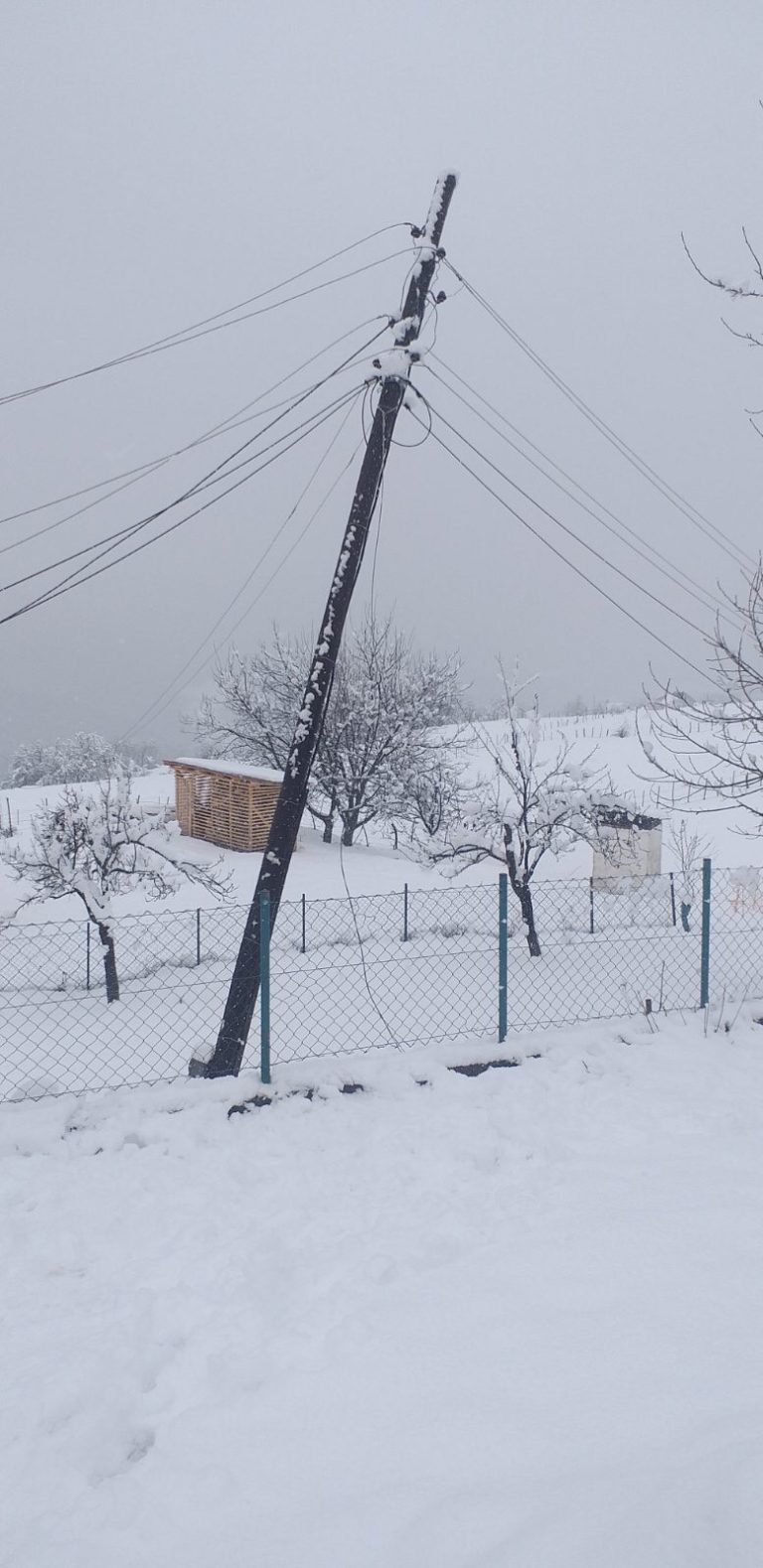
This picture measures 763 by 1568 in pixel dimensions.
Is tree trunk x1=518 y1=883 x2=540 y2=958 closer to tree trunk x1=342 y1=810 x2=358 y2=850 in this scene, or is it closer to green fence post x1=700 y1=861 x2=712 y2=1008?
green fence post x1=700 y1=861 x2=712 y2=1008

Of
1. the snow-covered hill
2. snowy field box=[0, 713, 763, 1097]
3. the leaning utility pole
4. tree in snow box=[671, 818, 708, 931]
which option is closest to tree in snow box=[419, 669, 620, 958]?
snowy field box=[0, 713, 763, 1097]

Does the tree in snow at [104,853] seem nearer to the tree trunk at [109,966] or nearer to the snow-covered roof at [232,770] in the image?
the tree trunk at [109,966]

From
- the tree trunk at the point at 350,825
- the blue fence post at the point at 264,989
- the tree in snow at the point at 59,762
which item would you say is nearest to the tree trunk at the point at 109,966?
the blue fence post at the point at 264,989

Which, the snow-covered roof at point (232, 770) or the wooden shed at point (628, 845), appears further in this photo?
the snow-covered roof at point (232, 770)

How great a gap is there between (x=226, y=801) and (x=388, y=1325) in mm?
21145

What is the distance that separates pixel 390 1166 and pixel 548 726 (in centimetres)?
4372

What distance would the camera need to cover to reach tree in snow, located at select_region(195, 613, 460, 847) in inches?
966

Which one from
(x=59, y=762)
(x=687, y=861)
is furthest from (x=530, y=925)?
(x=59, y=762)

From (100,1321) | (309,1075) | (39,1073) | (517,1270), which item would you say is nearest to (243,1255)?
(100,1321)

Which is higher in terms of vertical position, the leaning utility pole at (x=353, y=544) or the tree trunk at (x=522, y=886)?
the leaning utility pole at (x=353, y=544)

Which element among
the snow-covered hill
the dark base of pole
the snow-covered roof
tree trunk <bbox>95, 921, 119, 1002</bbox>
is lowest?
tree trunk <bbox>95, 921, 119, 1002</bbox>

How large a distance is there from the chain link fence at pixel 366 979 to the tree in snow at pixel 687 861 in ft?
1.46

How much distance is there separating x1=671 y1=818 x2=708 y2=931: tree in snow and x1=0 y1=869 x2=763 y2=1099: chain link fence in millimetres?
444

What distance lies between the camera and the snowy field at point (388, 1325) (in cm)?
220
